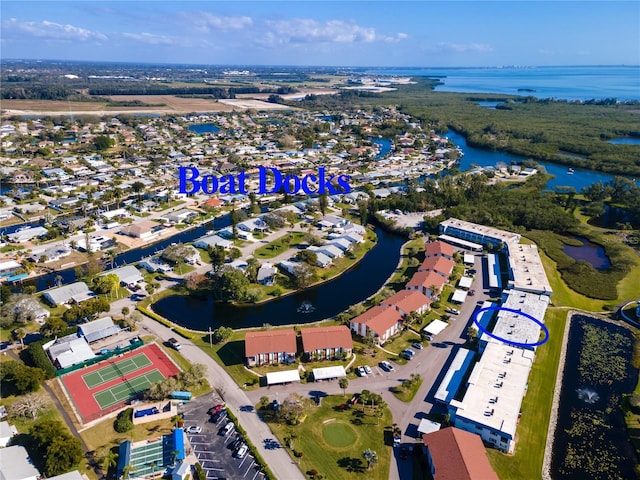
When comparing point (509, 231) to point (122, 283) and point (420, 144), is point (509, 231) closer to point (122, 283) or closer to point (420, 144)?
point (122, 283)

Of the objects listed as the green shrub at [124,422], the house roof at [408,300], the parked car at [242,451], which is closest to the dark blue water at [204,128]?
the house roof at [408,300]

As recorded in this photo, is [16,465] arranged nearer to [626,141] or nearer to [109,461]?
[109,461]

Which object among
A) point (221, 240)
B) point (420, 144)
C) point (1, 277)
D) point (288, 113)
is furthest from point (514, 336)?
point (288, 113)

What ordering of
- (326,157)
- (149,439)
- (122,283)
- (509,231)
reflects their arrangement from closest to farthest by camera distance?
(149,439)
(122,283)
(509,231)
(326,157)

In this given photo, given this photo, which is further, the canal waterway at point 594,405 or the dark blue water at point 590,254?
the dark blue water at point 590,254

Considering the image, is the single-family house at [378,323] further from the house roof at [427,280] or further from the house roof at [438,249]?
the house roof at [438,249]

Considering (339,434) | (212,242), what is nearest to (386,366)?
(339,434)
